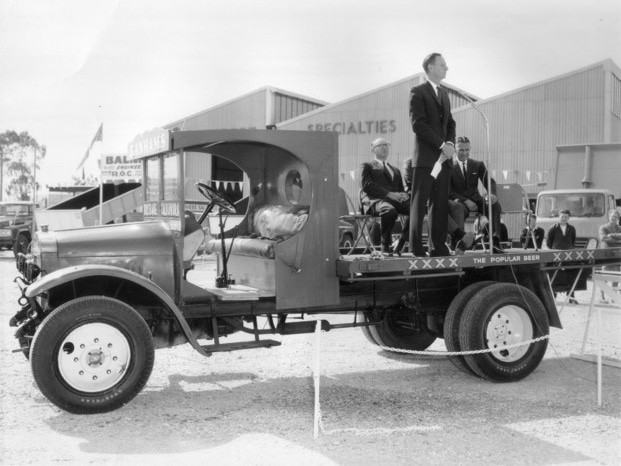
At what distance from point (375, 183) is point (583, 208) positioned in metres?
10.7

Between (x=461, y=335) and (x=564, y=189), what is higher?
(x=564, y=189)

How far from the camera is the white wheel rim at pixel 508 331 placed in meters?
6.16

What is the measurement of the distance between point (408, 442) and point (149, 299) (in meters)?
2.27

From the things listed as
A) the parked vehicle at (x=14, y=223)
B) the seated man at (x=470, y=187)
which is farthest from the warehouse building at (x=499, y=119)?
the seated man at (x=470, y=187)

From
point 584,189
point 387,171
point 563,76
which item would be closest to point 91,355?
point 387,171

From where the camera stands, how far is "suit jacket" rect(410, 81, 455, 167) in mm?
6312

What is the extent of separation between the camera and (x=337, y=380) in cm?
624

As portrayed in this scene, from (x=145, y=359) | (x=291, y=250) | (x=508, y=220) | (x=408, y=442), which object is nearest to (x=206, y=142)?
(x=291, y=250)

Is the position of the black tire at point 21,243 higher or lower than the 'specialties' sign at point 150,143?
lower

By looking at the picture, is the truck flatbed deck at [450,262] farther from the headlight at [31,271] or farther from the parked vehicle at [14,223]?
the parked vehicle at [14,223]

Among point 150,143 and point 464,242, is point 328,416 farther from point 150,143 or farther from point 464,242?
point 464,242

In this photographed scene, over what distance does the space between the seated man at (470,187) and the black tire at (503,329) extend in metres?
1.41

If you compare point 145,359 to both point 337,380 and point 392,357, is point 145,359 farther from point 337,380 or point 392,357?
point 392,357

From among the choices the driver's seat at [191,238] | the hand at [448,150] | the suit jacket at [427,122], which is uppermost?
the suit jacket at [427,122]
